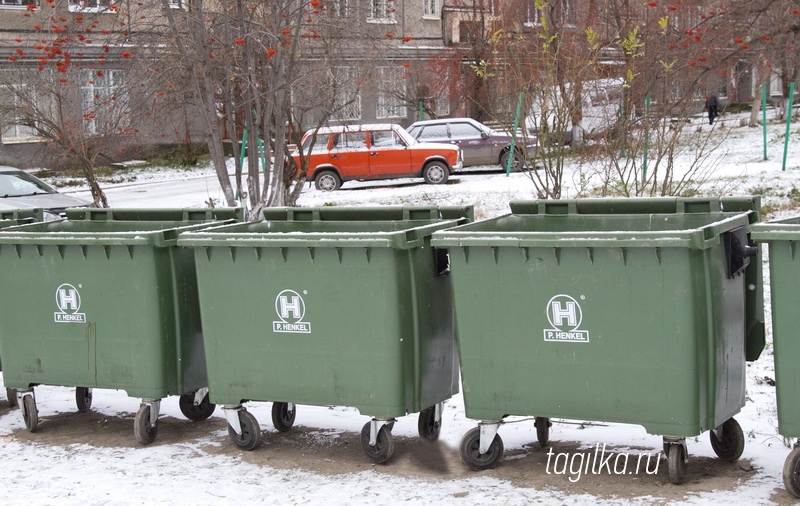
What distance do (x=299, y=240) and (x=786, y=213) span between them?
29.5 ft

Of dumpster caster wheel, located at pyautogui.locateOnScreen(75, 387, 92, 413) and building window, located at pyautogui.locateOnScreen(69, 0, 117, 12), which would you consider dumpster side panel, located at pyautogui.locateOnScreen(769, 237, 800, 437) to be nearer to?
dumpster caster wheel, located at pyautogui.locateOnScreen(75, 387, 92, 413)

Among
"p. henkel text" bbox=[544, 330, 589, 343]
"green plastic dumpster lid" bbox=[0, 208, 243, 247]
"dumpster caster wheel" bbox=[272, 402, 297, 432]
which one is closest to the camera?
"p. henkel text" bbox=[544, 330, 589, 343]

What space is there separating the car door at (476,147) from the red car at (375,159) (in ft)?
4.18

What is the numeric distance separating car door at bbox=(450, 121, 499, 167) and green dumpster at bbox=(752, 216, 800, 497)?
1750 cm

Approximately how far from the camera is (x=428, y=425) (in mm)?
5934

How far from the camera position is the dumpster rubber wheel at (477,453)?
5.39m

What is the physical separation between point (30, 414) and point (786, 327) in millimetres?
4606

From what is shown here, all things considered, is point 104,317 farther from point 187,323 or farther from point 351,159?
point 351,159

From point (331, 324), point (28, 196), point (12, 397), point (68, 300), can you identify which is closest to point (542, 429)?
point (331, 324)

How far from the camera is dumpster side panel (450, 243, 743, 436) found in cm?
481

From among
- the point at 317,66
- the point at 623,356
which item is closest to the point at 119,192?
the point at 317,66

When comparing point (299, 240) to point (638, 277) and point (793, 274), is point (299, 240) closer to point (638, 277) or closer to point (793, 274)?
point (638, 277)

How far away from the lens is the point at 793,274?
465 cm

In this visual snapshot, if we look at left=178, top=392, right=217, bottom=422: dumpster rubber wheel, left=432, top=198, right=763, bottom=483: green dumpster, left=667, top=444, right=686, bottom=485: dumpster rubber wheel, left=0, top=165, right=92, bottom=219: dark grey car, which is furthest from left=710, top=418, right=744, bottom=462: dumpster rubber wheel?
left=0, top=165, right=92, bottom=219: dark grey car
